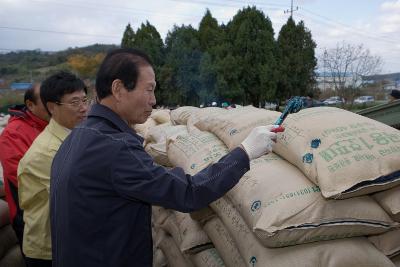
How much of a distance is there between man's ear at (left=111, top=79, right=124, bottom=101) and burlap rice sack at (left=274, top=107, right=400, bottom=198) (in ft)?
2.59

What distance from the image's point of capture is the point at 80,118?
82.9 inches

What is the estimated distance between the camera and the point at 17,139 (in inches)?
92.1

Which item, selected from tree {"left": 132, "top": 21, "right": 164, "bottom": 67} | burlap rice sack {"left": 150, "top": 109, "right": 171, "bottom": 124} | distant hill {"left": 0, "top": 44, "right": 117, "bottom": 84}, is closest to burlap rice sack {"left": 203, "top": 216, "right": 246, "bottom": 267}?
burlap rice sack {"left": 150, "top": 109, "right": 171, "bottom": 124}

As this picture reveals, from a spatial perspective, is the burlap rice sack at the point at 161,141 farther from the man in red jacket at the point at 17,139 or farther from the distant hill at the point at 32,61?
the distant hill at the point at 32,61

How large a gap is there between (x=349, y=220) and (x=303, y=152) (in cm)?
33

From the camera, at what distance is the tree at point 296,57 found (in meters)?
21.5

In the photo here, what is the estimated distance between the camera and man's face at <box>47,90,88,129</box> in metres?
2.06

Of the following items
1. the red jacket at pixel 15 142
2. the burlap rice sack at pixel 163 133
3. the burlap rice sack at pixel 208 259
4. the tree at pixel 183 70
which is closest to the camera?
the burlap rice sack at pixel 208 259

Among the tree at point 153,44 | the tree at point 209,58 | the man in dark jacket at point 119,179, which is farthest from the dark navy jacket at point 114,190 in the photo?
the tree at point 153,44

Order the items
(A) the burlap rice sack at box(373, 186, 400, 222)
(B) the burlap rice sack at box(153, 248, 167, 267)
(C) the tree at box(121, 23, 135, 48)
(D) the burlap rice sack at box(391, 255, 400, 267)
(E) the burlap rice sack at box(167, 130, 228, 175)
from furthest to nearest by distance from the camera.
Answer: (C) the tree at box(121, 23, 135, 48), (B) the burlap rice sack at box(153, 248, 167, 267), (E) the burlap rice sack at box(167, 130, 228, 175), (D) the burlap rice sack at box(391, 255, 400, 267), (A) the burlap rice sack at box(373, 186, 400, 222)

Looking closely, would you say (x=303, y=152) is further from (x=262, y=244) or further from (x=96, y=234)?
(x=96, y=234)

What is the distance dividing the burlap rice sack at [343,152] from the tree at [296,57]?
792 inches

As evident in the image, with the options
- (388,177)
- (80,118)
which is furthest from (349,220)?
(80,118)

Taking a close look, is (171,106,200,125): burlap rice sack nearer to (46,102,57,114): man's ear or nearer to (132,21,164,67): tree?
(46,102,57,114): man's ear
